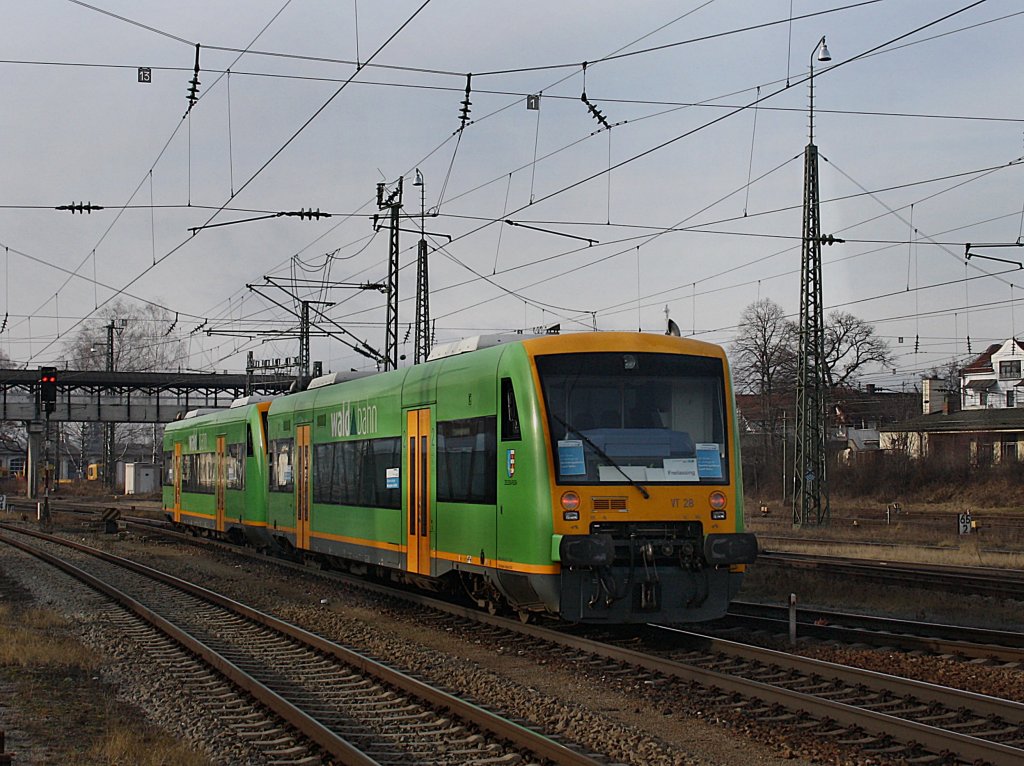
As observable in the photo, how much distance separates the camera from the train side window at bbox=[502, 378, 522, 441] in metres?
12.3

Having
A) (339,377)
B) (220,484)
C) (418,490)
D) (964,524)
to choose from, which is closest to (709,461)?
(418,490)

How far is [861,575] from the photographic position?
19781 millimetres

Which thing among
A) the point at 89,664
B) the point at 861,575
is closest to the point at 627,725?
the point at 89,664

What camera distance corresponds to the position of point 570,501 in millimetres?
11688

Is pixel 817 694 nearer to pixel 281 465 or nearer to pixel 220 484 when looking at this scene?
pixel 281 465

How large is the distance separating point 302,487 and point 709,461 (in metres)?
10.5

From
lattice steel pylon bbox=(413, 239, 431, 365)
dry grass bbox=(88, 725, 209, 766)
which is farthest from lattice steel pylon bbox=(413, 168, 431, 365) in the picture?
dry grass bbox=(88, 725, 209, 766)

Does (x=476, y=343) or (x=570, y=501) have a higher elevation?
(x=476, y=343)

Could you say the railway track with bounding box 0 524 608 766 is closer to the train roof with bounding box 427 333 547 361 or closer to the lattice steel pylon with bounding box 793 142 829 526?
the train roof with bounding box 427 333 547 361

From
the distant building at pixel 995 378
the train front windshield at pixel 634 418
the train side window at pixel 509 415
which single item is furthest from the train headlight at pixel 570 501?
the distant building at pixel 995 378

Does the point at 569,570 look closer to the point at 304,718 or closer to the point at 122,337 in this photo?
the point at 304,718

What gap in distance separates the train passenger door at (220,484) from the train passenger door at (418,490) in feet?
43.5

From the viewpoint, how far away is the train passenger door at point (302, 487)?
20938 mm

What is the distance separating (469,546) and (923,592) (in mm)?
7880
